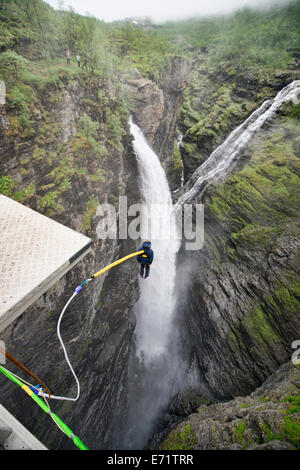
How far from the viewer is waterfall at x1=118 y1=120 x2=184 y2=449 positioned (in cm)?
1034

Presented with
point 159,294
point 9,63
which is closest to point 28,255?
point 9,63

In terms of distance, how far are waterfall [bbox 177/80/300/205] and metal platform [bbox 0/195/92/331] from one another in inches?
480

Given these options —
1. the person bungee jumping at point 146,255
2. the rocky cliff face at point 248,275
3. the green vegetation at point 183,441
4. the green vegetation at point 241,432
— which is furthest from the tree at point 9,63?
the green vegetation at point 183,441

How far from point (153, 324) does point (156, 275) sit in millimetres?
3370

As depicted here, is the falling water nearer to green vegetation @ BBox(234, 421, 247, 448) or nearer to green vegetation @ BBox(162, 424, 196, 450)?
green vegetation @ BBox(162, 424, 196, 450)

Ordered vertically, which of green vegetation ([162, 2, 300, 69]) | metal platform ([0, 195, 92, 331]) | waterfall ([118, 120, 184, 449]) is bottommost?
waterfall ([118, 120, 184, 449])

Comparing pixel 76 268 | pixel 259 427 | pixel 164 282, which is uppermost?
pixel 76 268

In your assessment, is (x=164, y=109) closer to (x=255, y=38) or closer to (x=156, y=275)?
(x=255, y=38)

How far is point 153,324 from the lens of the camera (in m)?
13.1

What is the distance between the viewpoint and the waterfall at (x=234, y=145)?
12.3 metres

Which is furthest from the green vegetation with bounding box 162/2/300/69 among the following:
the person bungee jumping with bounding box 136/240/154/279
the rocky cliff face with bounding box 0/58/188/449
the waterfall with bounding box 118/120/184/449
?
the person bungee jumping with bounding box 136/240/154/279

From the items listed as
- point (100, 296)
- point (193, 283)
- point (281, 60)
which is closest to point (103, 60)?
point (281, 60)

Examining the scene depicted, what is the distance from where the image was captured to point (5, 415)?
1.86 meters

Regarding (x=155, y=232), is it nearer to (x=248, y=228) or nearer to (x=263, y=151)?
(x=248, y=228)
